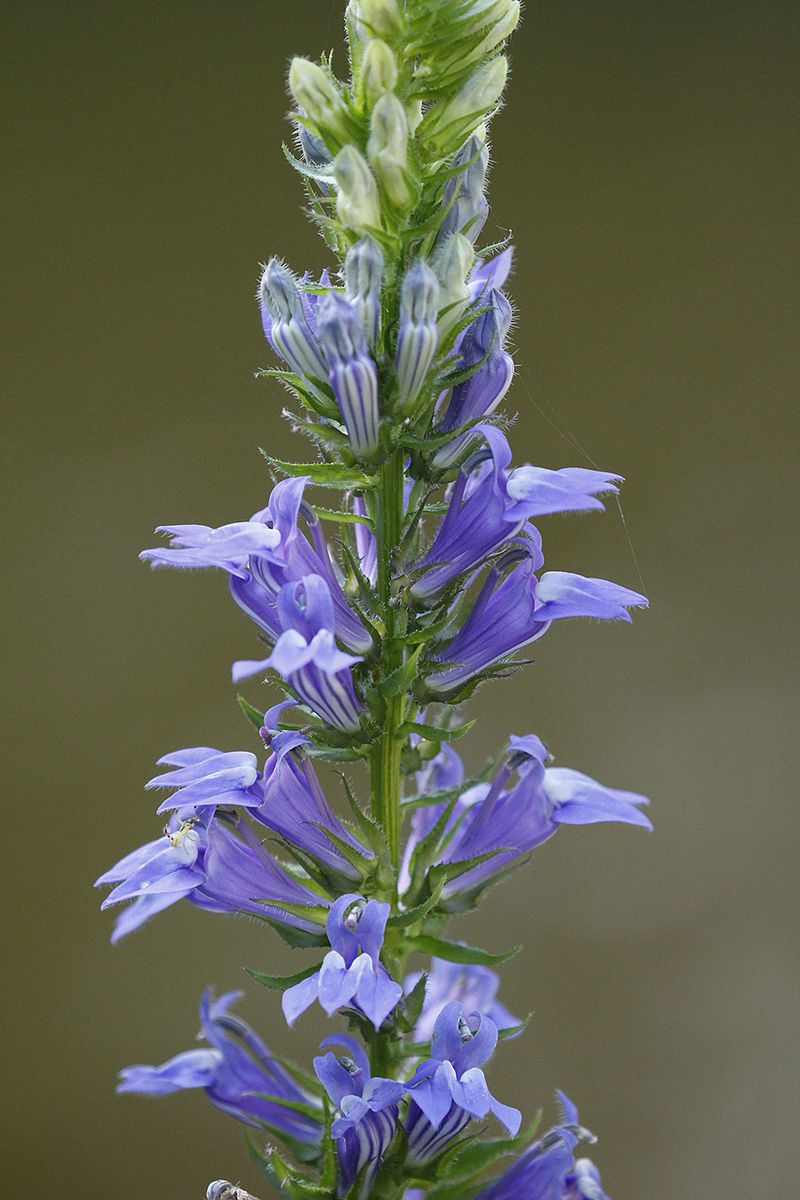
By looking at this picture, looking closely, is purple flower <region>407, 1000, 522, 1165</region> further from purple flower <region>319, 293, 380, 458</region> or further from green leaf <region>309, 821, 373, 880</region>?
purple flower <region>319, 293, 380, 458</region>

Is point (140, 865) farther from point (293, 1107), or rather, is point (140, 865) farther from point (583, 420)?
point (583, 420)

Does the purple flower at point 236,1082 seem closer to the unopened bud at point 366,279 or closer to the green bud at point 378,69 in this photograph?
the unopened bud at point 366,279

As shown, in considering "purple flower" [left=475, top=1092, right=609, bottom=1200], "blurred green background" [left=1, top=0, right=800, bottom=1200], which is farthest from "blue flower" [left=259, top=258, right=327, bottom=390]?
"blurred green background" [left=1, top=0, right=800, bottom=1200]

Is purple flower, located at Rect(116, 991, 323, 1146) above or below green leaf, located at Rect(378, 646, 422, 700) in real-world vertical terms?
below

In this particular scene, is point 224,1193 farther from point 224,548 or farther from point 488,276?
point 488,276

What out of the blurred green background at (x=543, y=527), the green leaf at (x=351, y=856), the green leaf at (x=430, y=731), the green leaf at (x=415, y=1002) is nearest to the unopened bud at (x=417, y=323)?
the green leaf at (x=430, y=731)
